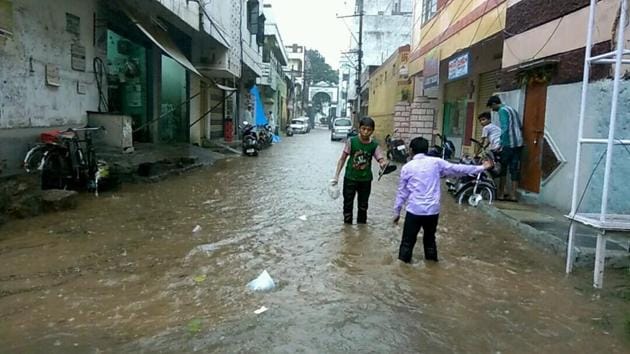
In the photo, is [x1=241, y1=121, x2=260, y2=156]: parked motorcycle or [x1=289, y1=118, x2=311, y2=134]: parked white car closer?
[x1=241, y1=121, x2=260, y2=156]: parked motorcycle

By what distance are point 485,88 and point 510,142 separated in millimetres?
6737

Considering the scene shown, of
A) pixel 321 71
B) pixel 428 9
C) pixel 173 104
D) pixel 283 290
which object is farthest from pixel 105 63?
pixel 321 71

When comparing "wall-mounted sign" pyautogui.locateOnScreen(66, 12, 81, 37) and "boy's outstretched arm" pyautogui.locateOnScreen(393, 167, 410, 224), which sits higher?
"wall-mounted sign" pyautogui.locateOnScreen(66, 12, 81, 37)

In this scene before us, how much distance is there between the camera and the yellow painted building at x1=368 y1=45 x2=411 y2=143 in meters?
21.7

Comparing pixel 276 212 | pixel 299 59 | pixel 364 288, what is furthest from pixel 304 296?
pixel 299 59

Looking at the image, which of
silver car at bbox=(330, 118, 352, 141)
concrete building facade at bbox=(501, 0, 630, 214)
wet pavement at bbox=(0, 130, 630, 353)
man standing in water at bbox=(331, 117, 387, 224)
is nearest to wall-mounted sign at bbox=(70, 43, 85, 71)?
wet pavement at bbox=(0, 130, 630, 353)

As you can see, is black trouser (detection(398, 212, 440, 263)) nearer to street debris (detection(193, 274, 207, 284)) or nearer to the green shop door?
street debris (detection(193, 274, 207, 284))

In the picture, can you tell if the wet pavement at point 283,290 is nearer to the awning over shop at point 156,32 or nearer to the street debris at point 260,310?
the street debris at point 260,310

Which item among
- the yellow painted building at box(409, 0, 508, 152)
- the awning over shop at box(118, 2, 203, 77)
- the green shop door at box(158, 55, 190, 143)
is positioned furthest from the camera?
the green shop door at box(158, 55, 190, 143)

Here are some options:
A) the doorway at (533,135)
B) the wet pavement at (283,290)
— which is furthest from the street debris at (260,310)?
the doorway at (533,135)

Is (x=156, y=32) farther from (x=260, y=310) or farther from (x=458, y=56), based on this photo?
(x=260, y=310)

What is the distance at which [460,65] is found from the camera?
12.0 meters

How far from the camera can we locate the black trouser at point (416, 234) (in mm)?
5090

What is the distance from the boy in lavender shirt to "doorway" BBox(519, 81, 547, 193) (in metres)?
3.37
